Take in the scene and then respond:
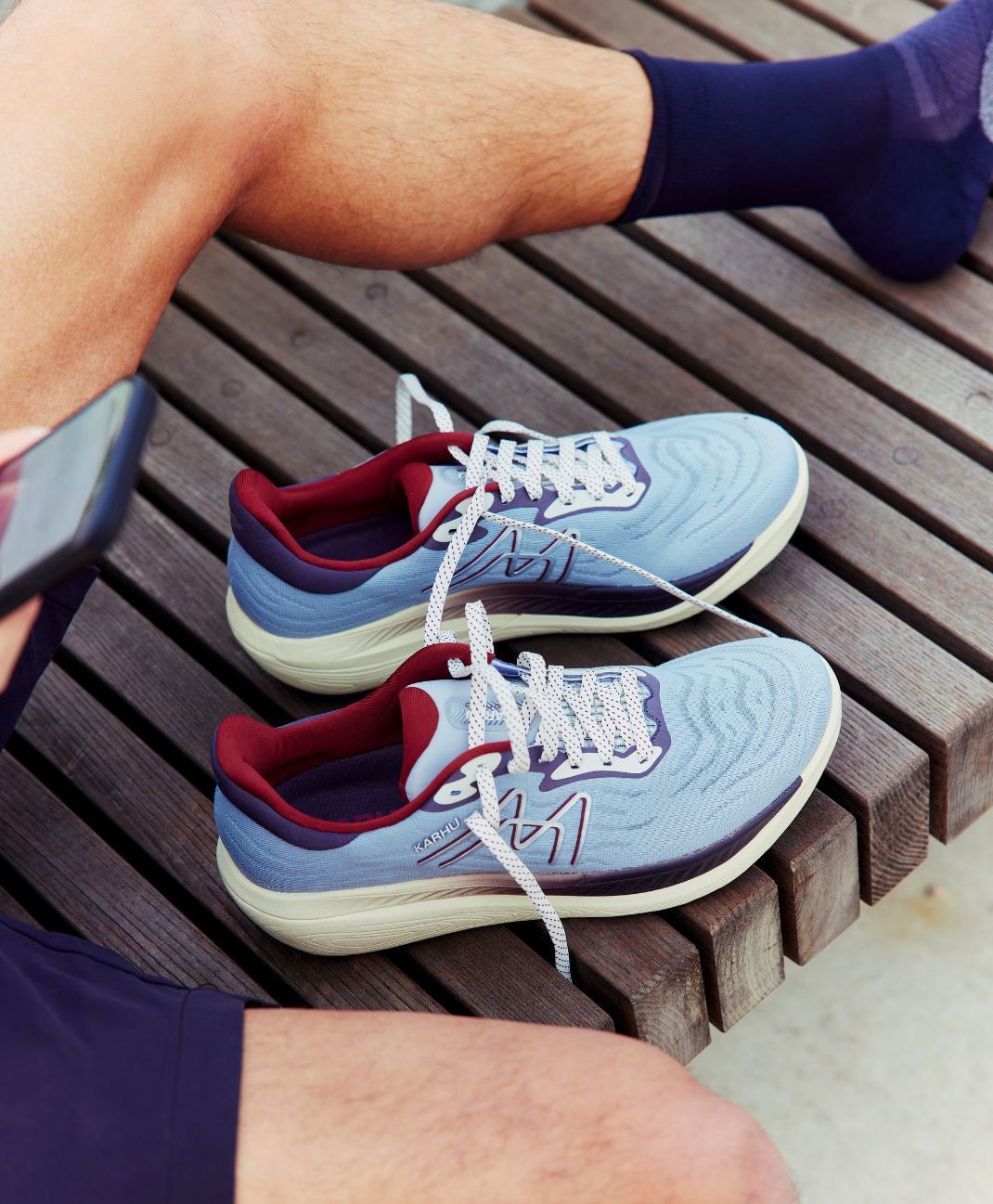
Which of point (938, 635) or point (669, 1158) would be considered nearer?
point (669, 1158)

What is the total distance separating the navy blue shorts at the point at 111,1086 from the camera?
74 cm

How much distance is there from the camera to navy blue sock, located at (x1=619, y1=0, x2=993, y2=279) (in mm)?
1374

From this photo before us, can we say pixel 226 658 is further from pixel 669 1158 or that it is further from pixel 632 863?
pixel 669 1158

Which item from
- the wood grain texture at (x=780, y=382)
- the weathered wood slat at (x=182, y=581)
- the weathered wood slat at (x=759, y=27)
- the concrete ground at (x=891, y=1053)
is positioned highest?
the weathered wood slat at (x=759, y=27)

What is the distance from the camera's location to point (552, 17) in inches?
76.9

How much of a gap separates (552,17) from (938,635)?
3.92 ft

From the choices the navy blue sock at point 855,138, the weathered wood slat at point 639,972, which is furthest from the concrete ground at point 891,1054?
the navy blue sock at point 855,138

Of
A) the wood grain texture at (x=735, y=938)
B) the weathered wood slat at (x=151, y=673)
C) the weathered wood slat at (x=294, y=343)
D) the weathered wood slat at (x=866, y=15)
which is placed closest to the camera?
the wood grain texture at (x=735, y=938)

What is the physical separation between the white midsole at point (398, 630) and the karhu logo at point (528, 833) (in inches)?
9.3

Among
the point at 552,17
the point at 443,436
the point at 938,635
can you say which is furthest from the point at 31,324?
the point at 552,17

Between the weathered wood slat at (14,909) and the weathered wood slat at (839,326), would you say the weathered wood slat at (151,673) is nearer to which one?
the weathered wood slat at (14,909)

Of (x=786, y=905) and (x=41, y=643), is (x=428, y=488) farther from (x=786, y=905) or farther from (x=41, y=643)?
(x=786, y=905)

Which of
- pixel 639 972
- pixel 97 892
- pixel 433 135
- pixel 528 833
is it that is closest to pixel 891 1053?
pixel 639 972

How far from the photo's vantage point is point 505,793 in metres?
1.03
